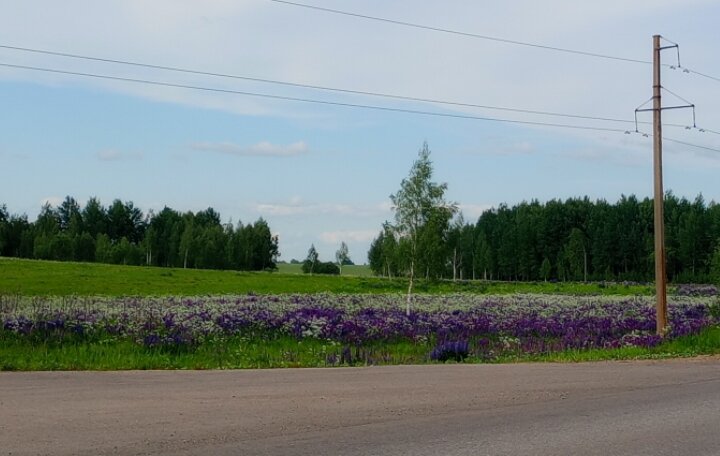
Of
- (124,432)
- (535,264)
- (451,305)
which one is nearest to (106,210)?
(535,264)

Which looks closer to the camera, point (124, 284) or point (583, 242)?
point (124, 284)

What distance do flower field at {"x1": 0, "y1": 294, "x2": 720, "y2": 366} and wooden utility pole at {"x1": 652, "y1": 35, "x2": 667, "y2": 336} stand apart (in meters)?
0.86

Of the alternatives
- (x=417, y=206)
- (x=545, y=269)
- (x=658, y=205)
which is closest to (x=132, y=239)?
(x=545, y=269)

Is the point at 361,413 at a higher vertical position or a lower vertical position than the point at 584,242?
lower

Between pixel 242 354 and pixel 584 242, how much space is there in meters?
129

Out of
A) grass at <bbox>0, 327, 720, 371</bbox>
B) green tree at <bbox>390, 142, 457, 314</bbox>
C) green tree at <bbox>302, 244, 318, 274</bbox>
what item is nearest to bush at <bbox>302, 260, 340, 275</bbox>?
green tree at <bbox>302, 244, 318, 274</bbox>

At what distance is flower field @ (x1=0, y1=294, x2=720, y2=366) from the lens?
21547mm

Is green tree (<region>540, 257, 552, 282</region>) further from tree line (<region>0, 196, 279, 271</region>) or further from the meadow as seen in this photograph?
the meadow

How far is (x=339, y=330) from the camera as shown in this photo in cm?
2555

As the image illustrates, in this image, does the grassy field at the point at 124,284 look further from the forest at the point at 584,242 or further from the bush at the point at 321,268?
the bush at the point at 321,268

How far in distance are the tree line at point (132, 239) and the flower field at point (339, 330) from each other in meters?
97.9

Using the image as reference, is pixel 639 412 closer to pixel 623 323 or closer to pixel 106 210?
pixel 623 323

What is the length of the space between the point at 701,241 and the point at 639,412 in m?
127

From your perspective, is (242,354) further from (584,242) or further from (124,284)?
(584,242)
